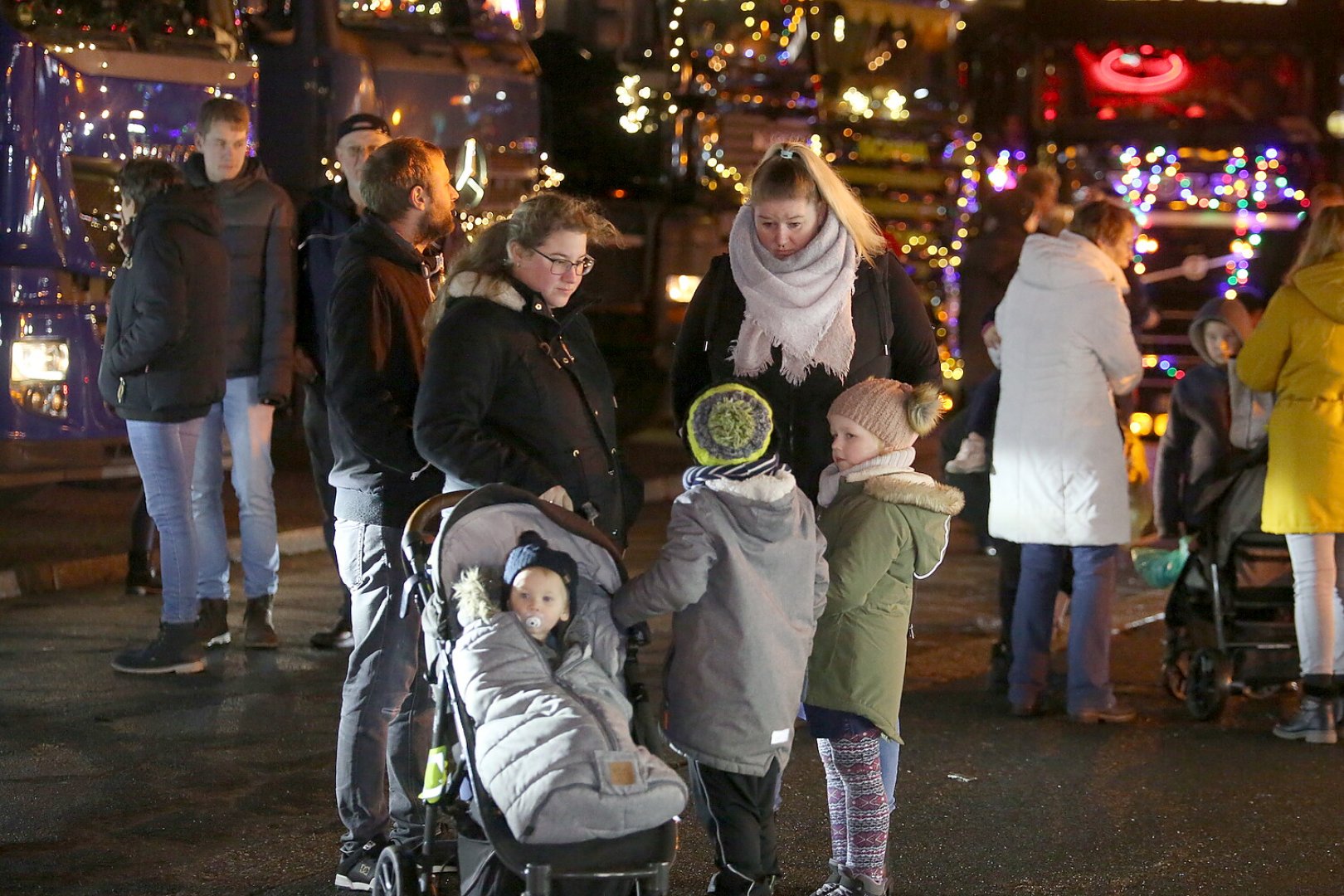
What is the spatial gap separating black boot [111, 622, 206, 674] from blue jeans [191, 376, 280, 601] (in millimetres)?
380

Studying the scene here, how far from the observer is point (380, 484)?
4922 millimetres

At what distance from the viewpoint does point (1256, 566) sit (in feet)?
23.3

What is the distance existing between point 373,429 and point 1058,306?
3101 mm

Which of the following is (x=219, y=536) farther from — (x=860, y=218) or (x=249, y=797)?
(x=860, y=218)

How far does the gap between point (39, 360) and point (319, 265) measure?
9.31 ft

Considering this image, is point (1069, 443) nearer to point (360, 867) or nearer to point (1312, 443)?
point (1312, 443)

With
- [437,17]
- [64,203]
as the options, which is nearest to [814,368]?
[64,203]

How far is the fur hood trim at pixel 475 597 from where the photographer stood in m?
4.08

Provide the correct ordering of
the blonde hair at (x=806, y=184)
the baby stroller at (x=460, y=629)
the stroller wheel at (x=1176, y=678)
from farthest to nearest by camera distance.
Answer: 1. the stroller wheel at (x=1176, y=678)
2. the blonde hair at (x=806, y=184)
3. the baby stroller at (x=460, y=629)

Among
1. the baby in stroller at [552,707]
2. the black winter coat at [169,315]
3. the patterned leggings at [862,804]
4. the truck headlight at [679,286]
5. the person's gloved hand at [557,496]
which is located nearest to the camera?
the baby in stroller at [552,707]

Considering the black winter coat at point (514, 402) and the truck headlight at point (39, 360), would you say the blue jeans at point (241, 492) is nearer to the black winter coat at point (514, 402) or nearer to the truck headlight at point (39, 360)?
the truck headlight at point (39, 360)

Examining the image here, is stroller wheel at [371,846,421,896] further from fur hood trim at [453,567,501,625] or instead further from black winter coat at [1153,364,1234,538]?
black winter coat at [1153,364,1234,538]

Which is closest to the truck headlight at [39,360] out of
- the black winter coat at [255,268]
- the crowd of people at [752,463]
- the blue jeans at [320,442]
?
the black winter coat at [255,268]

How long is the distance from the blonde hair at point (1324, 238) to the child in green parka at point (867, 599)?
256 centimetres
